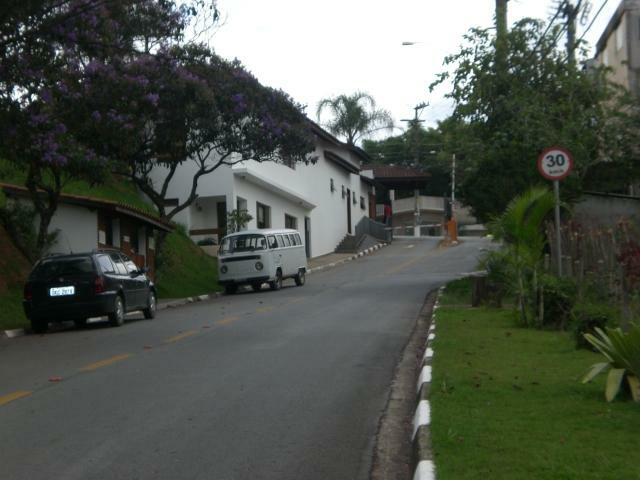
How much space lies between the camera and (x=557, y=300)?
51.1ft

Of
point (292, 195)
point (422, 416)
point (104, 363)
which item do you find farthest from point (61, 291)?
point (292, 195)

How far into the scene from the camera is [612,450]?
6.48 meters

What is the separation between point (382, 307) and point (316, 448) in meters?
14.5

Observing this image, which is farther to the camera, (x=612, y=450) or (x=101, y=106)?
(x=101, y=106)

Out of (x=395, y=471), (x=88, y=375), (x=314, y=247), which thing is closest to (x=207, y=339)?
(x=88, y=375)

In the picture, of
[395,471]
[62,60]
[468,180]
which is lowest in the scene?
[395,471]

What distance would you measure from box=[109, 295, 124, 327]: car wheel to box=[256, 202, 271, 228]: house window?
25.3 metres

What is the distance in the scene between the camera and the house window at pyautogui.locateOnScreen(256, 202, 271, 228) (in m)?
45.1

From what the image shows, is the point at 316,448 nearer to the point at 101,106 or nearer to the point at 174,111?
the point at 101,106

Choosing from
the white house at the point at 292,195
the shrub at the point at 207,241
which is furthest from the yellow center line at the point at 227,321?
the shrub at the point at 207,241

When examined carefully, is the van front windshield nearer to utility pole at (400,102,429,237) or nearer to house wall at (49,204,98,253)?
house wall at (49,204,98,253)

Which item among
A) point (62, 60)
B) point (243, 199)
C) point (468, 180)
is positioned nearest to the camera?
point (62, 60)

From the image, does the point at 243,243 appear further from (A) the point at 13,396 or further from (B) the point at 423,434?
(B) the point at 423,434

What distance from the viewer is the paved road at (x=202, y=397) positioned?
23.9 feet
